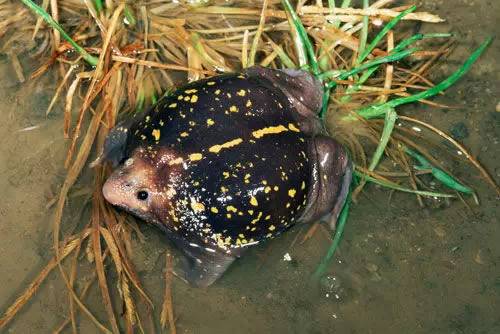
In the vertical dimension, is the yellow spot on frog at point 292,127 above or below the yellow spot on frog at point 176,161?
below

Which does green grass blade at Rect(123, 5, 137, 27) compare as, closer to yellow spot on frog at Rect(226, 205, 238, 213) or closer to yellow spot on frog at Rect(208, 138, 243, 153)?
Answer: yellow spot on frog at Rect(208, 138, 243, 153)

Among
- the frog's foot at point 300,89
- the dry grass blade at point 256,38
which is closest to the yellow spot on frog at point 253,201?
the frog's foot at point 300,89

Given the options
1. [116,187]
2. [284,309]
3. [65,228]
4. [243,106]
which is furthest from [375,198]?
[65,228]

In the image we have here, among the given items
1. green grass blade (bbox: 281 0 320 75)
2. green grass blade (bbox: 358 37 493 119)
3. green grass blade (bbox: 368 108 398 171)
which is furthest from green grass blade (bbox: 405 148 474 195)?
green grass blade (bbox: 281 0 320 75)

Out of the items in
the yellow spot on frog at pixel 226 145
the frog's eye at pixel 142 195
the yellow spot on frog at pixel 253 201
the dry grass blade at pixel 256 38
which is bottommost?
the yellow spot on frog at pixel 253 201

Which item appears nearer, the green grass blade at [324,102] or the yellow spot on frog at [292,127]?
the yellow spot on frog at [292,127]

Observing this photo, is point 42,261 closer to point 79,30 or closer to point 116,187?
point 116,187

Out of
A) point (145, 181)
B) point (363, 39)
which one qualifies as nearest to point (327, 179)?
point (363, 39)

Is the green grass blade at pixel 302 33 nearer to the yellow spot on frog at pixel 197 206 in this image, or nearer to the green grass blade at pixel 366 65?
the green grass blade at pixel 366 65
